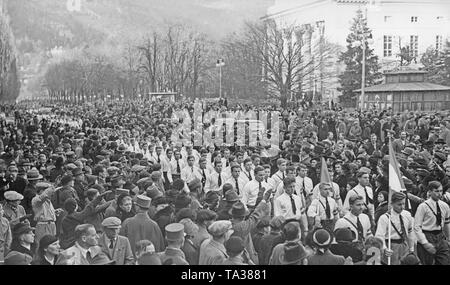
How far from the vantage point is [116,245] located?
451cm

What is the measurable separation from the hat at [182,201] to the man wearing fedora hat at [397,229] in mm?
1647

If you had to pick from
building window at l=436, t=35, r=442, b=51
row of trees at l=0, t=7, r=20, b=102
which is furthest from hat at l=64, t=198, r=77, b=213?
building window at l=436, t=35, r=442, b=51

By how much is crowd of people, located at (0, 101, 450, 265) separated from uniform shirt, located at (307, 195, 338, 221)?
1 cm

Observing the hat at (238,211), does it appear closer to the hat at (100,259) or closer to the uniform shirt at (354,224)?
the uniform shirt at (354,224)

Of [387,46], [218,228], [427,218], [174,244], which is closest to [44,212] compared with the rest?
[174,244]

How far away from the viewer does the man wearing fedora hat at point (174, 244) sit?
4242 mm

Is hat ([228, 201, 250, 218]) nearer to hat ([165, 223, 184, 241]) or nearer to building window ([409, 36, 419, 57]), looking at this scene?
hat ([165, 223, 184, 241])

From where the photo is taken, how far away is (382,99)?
11.4m

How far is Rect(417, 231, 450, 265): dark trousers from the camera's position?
519 centimetres

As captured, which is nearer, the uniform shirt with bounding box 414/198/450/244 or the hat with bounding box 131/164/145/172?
the uniform shirt with bounding box 414/198/450/244

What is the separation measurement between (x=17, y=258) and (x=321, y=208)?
2804 millimetres

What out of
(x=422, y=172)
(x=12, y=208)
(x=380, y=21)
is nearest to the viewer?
(x=12, y=208)

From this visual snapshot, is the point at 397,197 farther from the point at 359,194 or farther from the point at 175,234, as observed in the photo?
the point at 175,234

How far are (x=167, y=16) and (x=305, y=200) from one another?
4.01 m
